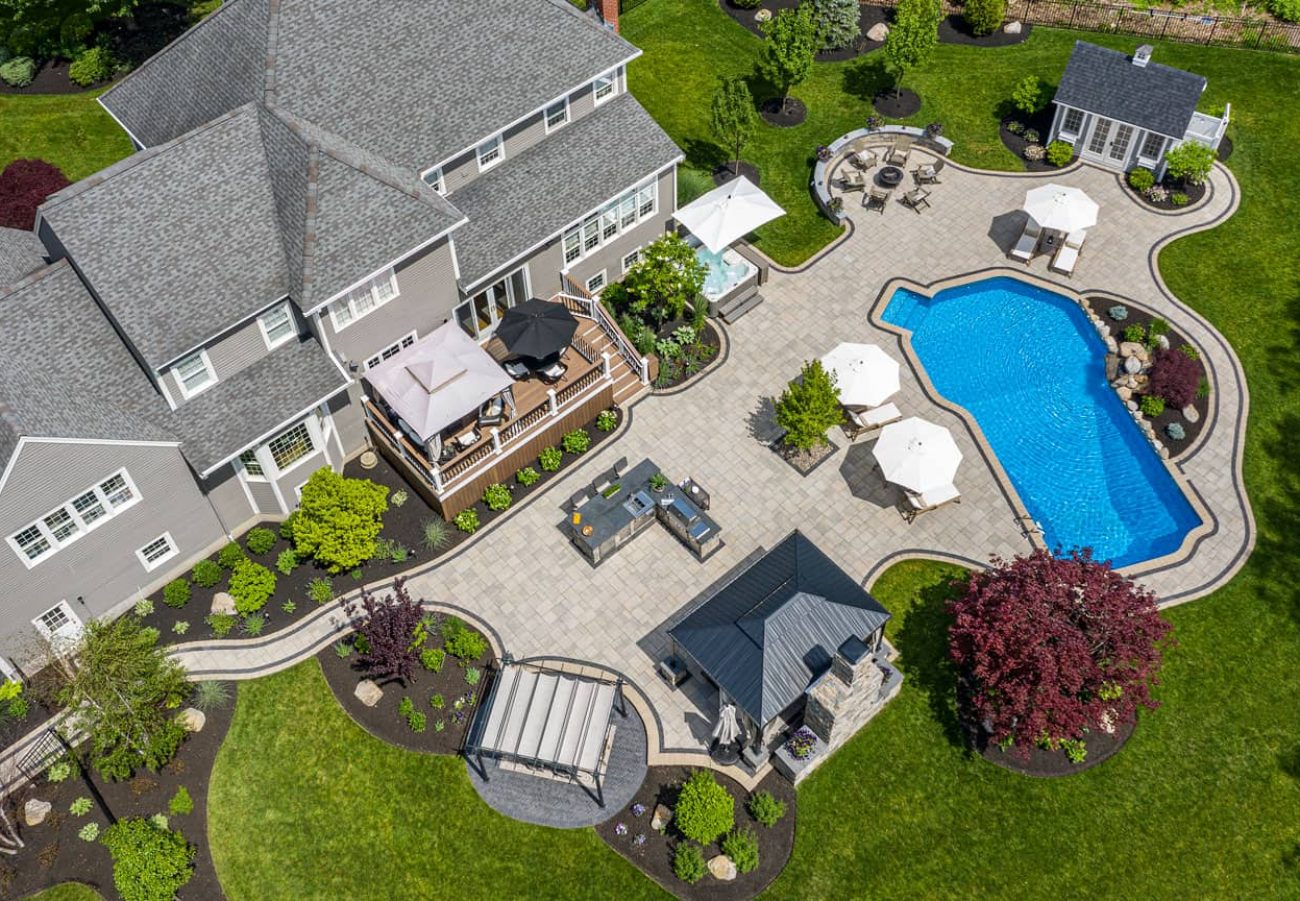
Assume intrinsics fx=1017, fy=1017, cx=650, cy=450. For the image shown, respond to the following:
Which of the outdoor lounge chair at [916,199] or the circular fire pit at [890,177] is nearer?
the outdoor lounge chair at [916,199]

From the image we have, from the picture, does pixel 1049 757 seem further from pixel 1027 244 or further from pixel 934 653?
pixel 1027 244

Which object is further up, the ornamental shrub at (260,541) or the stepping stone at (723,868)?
the ornamental shrub at (260,541)

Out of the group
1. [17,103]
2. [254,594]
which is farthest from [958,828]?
[17,103]

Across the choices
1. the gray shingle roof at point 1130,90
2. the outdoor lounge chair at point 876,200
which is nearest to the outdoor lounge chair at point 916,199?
the outdoor lounge chair at point 876,200

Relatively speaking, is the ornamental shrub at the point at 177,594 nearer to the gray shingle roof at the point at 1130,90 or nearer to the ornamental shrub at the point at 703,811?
the ornamental shrub at the point at 703,811

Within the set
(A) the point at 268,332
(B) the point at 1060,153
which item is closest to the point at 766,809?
(A) the point at 268,332

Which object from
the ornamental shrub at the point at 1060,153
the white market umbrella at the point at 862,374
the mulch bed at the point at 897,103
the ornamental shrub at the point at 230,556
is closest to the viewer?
the ornamental shrub at the point at 230,556
